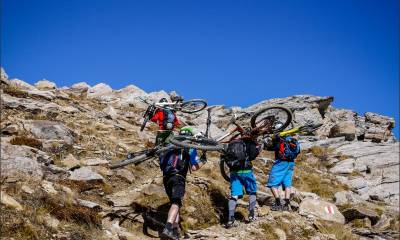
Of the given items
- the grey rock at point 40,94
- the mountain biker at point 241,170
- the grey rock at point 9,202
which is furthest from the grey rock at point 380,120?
the grey rock at point 9,202

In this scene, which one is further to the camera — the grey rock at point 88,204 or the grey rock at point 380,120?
the grey rock at point 380,120

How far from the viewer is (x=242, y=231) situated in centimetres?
1113

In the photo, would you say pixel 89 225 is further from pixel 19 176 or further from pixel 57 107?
pixel 57 107

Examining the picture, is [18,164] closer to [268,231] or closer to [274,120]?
[268,231]

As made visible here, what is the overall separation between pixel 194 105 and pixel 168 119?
2716mm

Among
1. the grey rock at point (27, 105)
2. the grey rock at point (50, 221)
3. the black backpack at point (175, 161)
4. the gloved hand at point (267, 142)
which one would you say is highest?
the grey rock at point (27, 105)

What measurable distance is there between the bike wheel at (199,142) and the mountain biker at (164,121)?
0.85m

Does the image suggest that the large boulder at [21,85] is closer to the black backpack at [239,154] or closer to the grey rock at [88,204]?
the grey rock at [88,204]

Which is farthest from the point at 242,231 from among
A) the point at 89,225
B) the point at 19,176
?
the point at 19,176

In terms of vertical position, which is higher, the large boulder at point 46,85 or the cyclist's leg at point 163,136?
the large boulder at point 46,85

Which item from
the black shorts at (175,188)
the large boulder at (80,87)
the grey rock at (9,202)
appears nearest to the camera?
the grey rock at (9,202)

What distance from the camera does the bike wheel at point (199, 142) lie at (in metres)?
11.6

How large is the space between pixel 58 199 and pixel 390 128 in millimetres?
37619

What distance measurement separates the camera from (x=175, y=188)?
10.5m
